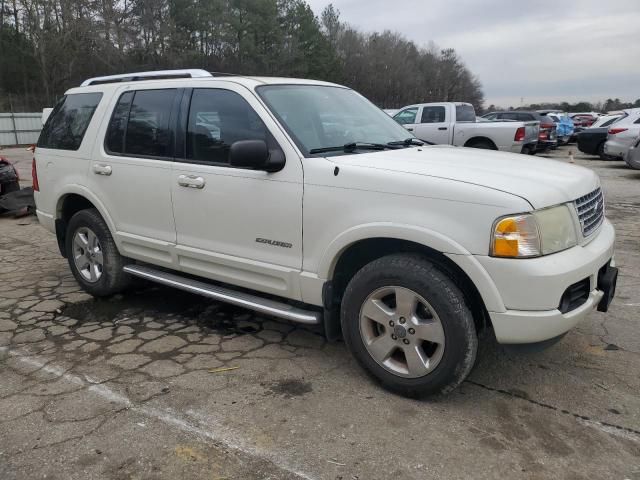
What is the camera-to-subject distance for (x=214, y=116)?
391 centimetres

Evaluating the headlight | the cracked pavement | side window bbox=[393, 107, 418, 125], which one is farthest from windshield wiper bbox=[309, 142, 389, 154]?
side window bbox=[393, 107, 418, 125]

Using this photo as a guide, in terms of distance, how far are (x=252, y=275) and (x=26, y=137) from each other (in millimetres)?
30709

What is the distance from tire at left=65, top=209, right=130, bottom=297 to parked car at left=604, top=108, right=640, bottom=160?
15000 mm

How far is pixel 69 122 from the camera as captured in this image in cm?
503

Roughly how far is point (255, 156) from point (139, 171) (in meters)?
1.42

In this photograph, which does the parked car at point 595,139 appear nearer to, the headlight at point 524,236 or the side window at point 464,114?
the side window at point 464,114

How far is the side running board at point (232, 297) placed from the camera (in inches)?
137

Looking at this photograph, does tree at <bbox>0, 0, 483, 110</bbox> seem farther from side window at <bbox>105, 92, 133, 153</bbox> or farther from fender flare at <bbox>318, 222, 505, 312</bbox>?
fender flare at <bbox>318, 222, 505, 312</bbox>

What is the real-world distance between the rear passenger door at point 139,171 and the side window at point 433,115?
11197 mm

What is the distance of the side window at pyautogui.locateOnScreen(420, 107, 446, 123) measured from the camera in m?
14.5

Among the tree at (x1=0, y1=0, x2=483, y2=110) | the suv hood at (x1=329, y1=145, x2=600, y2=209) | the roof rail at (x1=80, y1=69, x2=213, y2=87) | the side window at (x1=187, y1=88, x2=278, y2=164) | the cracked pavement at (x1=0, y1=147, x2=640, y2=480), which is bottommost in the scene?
the cracked pavement at (x1=0, y1=147, x2=640, y2=480)

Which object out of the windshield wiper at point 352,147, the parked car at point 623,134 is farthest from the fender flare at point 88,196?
the parked car at point 623,134

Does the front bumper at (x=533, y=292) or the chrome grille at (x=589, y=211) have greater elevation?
the chrome grille at (x=589, y=211)

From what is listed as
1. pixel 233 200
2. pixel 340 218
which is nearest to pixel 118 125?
pixel 233 200
